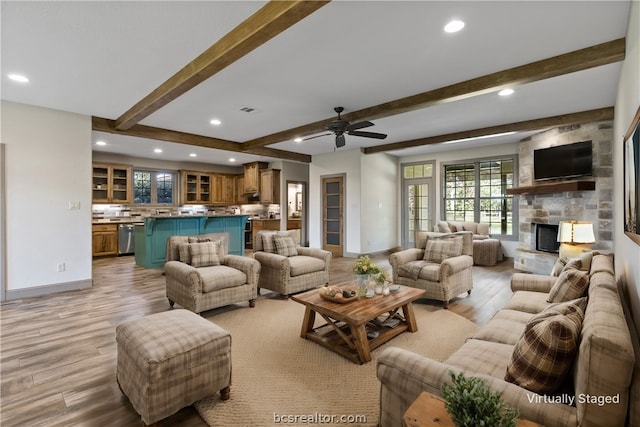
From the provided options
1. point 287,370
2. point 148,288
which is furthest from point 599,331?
point 148,288

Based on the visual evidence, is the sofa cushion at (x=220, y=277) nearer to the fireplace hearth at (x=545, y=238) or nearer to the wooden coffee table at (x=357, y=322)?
the wooden coffee table at (x=357, y=322)

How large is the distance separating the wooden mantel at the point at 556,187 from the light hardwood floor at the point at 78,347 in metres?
1.67

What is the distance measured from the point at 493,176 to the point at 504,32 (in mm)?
5407

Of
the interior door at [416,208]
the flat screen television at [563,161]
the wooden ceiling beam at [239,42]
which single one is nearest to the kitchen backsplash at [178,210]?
the interior door at [416,208]

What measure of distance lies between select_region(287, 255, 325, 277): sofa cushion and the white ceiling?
2163 millimetres

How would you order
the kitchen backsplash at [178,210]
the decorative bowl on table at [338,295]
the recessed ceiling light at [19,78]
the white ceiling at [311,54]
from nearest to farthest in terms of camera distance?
the white ceiling at [311,54], the decorative bowl on table at [338,295], the recessed ceiling light at [19,78], the kitchen backsplash at [178,210]

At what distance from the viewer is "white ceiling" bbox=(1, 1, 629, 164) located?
2.26m

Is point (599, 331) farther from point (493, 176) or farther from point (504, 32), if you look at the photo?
point (493, 176)

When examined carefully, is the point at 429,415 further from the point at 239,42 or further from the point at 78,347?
the point at 78,347

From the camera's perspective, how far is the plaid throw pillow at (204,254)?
3.93 meters

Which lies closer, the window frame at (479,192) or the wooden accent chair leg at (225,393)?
the wooden accent chair leg at (225,393)

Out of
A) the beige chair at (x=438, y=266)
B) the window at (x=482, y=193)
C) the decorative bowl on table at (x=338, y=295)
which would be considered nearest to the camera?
the decorative bowl on table at (x=338, y=295)

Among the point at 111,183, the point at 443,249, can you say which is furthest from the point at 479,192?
the point at 111,183

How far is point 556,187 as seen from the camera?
530 cm
